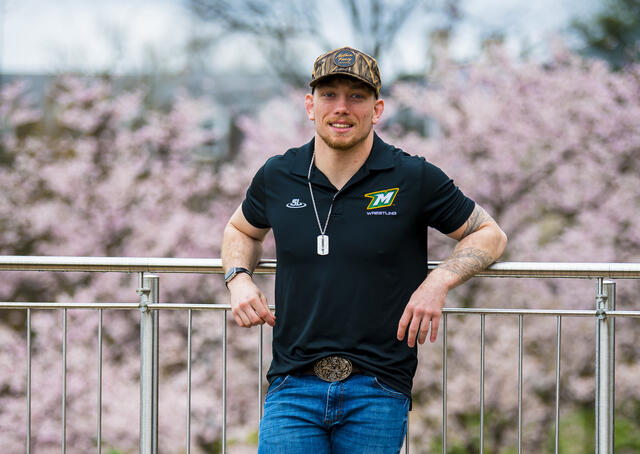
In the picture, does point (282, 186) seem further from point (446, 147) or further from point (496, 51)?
point (496, 51)

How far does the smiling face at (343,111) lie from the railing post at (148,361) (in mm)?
1088

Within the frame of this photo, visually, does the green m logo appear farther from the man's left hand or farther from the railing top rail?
the railing top rail

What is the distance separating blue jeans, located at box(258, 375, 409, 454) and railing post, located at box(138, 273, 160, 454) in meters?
0.93

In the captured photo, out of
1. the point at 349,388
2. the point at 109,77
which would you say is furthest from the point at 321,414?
the point at 109,77

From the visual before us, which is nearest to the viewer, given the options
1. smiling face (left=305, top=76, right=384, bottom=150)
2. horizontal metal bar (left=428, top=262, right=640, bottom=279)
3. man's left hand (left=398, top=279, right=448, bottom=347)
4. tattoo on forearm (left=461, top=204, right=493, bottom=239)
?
man's left hand (left=398, top=279, right=448, bottom=347)

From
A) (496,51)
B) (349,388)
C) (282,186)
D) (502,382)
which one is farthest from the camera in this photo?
(496,51)

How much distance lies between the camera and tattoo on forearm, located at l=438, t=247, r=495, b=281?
7.09ft

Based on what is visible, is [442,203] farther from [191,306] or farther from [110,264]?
[110,264]

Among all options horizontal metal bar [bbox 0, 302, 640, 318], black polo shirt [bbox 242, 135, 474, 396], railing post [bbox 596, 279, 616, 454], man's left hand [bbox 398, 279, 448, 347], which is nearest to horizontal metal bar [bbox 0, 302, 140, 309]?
horizontal metal bar [bbox 0, 302, 640, 318]


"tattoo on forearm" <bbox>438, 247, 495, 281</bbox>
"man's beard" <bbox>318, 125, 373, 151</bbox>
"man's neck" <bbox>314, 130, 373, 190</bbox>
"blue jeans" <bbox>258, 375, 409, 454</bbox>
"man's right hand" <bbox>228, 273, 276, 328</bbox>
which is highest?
"man's beard" <bbox>318, 125, 373, 151</bbox>

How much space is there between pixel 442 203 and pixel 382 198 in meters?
0.19

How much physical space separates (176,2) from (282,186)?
31.0 ft

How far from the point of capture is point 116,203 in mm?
8273

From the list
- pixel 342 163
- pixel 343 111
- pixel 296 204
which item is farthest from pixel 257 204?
pixel 343 111
